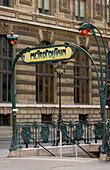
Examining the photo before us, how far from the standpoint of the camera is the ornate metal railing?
26.5 metres

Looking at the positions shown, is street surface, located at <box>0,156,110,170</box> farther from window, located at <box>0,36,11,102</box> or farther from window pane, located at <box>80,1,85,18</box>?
window pane, located at <box>80,1,85,18</box>

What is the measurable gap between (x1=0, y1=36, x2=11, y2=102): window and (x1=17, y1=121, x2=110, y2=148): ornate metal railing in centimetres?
979

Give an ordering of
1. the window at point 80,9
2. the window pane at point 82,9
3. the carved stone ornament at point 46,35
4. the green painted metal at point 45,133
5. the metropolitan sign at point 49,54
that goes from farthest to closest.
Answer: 1. the window pane at point 82,9
2. the window at point 80,9
3. the carved stone ornament at point 46,35
4. the green painted metal at point 45,133
5. the metropolitan sign at point 49,54

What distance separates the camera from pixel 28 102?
39812mm

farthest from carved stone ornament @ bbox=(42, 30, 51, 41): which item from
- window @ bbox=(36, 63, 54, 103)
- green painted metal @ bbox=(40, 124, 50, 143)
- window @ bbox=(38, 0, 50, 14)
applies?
green painted metal @ bbox=(40, 124, 50, 143)

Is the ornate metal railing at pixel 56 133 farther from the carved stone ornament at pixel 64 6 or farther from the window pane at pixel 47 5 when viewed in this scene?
the carved stone ornament at pixel 64 6

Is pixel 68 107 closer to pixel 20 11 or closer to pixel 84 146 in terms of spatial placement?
pixel 20 11

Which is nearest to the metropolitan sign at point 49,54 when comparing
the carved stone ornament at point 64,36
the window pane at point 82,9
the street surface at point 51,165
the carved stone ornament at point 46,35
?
the street surface at point 51,165

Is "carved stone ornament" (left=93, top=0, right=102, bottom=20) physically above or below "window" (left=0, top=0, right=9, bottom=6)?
above

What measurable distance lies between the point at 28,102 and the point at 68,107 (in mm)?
4566

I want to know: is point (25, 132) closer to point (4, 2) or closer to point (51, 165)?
point (51, 165)

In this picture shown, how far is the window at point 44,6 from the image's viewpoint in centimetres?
4234

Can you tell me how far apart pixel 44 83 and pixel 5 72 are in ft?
14.4

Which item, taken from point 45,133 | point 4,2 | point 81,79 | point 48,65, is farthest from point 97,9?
point 45,133
